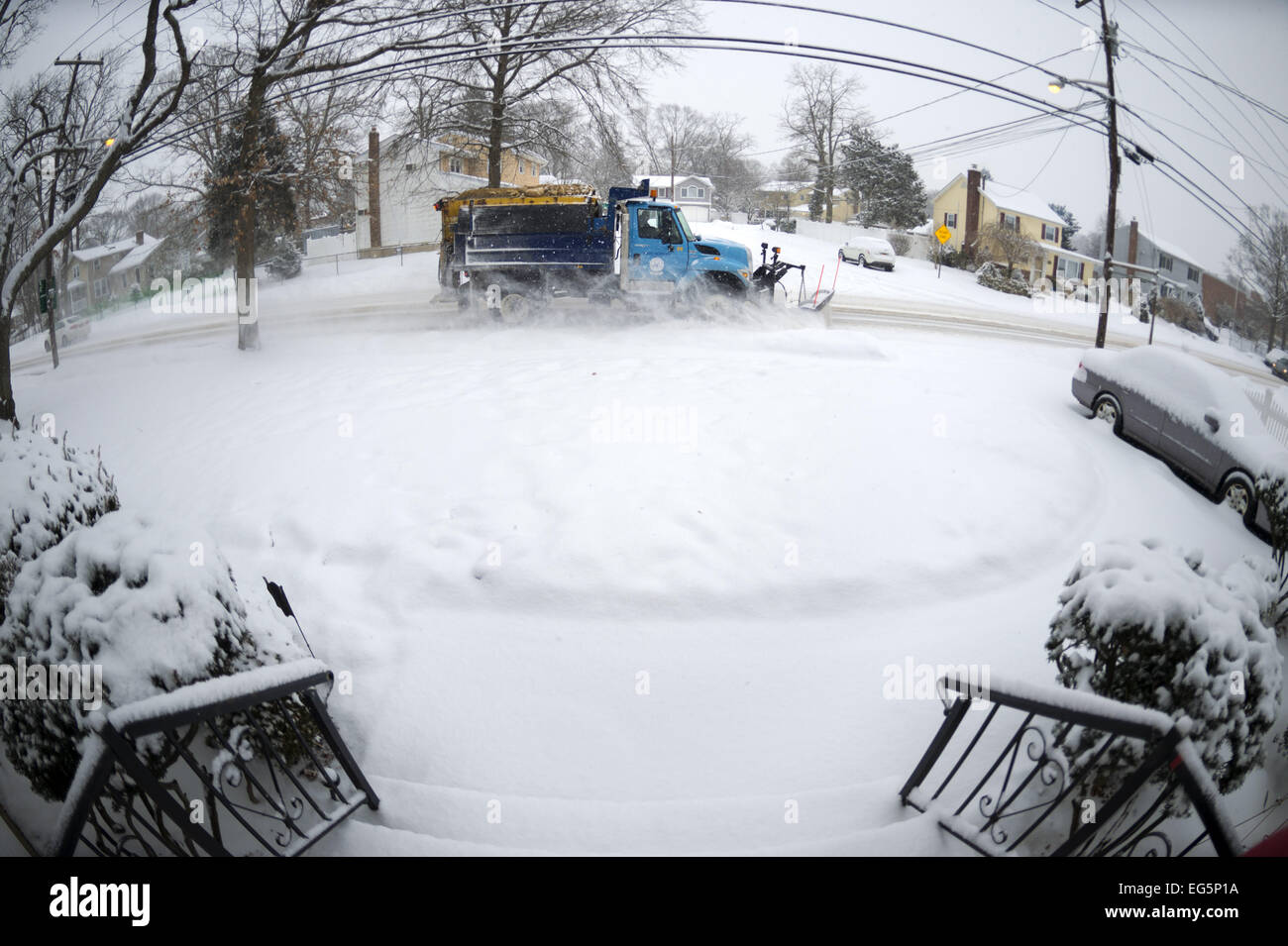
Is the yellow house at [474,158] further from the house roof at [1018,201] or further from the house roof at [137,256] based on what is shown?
the house roof at [1018,201]

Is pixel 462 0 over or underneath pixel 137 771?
over

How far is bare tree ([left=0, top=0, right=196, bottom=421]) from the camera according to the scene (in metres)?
2.85

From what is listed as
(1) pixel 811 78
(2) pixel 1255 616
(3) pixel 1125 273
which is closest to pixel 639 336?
(1) pixel 811 78

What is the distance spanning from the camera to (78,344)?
295 centimetres

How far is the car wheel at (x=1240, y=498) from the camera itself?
231 cm

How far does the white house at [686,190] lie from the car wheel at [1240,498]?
2.52m

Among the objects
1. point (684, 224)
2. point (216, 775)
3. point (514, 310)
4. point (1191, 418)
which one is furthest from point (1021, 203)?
point (216, 775)

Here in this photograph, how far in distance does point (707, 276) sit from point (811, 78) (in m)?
2.23

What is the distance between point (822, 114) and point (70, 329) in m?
3.35

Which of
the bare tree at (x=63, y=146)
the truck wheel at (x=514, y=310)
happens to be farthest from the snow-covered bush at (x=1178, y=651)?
the bare tree at (x=63, y=146)

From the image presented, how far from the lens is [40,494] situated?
8.38 feet

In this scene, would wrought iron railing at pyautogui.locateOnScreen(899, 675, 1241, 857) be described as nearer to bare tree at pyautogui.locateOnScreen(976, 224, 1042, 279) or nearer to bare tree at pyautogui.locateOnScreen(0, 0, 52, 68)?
bare tree at pyautogui.locateOnScreen(976, 224, 1042, 279)

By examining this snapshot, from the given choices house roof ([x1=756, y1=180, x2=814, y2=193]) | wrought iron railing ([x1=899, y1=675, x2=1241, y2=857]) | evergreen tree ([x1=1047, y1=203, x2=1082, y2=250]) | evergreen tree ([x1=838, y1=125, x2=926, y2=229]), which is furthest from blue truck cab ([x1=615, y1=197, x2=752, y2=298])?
wrought iron railing ([x1=899, y1=675, x2=1241, y2=857])

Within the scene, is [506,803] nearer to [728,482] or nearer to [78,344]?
[728,482]
